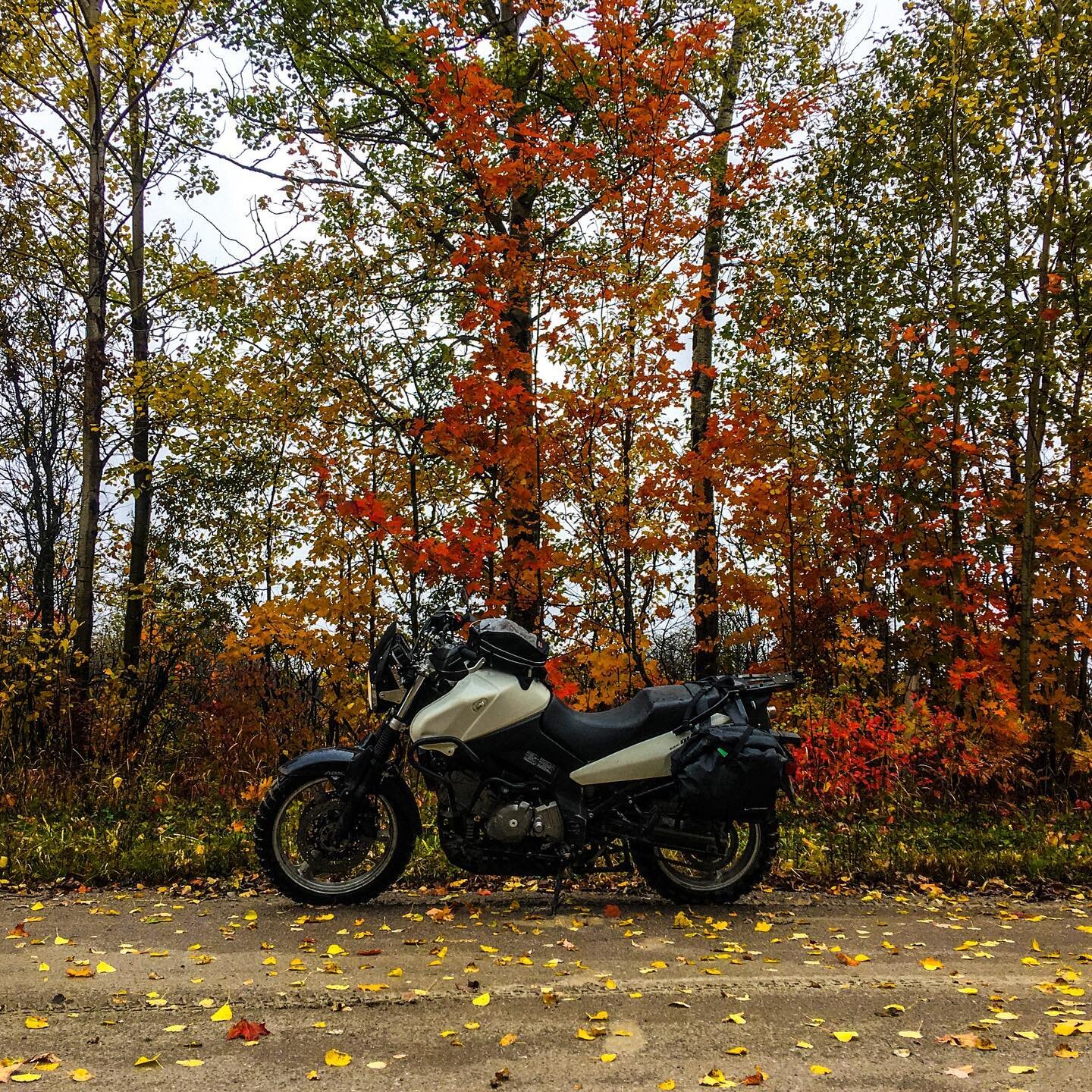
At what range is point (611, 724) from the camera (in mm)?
4539

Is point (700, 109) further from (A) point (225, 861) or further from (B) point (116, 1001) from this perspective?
(B) point (116, 1001)

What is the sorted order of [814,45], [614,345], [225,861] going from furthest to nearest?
[814,45] < [614,345] < [225,861]

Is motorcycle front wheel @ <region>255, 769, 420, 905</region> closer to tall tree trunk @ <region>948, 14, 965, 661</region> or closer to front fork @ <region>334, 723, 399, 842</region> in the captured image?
front fork @ <region>334, 723, 399, 842</region>

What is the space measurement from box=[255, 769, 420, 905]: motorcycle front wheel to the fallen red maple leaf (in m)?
1.43

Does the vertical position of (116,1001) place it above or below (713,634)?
below

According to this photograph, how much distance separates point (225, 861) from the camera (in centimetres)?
512

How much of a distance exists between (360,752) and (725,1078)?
7.65 feet

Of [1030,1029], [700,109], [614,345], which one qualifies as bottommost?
[1030,1029]

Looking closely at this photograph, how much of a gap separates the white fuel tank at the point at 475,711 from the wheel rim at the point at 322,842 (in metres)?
0.55

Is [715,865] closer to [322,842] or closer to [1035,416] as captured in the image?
[322,842]

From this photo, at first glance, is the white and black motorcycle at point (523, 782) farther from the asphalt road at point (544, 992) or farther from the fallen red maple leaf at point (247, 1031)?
the fallen red maple leaf at point (247, 1031)

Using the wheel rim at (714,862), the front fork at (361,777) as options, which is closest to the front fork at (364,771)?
the front fork at (361,777)

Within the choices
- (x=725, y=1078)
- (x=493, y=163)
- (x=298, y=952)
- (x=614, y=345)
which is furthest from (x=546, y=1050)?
(x=493, y=163)

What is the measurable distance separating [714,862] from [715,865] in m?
0.02
